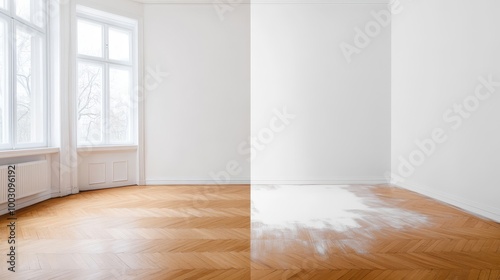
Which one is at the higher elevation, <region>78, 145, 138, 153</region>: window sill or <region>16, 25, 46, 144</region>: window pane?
<region>16, 25, 46, 144</region>: window pane

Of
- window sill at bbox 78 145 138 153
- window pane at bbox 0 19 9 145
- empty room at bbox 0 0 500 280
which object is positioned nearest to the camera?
empty room at bbox 0 0 500 280

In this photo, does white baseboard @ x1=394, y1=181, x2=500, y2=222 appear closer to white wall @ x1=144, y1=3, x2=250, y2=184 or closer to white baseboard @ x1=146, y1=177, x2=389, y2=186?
white baseboard @ x1=146, y1=177, x2=389, y2=186

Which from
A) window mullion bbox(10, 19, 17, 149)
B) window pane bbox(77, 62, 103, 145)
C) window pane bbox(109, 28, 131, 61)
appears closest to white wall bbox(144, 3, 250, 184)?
window pane bbox(109, 28, 131, 61)

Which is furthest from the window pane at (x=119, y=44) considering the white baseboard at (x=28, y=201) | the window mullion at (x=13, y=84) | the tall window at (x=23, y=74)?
the white baseboard at (x=28, y=201)

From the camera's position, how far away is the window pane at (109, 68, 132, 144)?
5691 mm

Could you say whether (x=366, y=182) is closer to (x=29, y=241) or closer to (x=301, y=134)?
(x=301, y=134)

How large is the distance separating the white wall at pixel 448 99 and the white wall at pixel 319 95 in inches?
14.5

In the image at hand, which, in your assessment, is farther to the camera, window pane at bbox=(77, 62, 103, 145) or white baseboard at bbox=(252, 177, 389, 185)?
white baseboard at bbox=(252, 177, 389, 185)

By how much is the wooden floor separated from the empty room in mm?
24

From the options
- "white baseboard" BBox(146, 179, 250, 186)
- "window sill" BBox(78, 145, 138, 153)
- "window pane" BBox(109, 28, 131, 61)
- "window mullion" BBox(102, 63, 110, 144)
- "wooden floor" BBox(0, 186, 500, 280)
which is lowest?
"wooden floor" BBox(0, 186, 500, 280)

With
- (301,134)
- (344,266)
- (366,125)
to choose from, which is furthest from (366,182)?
(344,266)

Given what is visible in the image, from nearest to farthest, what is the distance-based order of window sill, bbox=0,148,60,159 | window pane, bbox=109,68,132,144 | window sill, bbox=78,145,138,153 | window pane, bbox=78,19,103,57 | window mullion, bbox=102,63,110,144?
window sill, bbox=0,148,60,159
window sill, bbox=78,145,138,153
window pane, bbox=78,19,103,57
window mullion, bbox=102,63,110,144
window pane, bbox=109,68,132,144

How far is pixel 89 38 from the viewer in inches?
214

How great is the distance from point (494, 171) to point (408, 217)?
115cm
